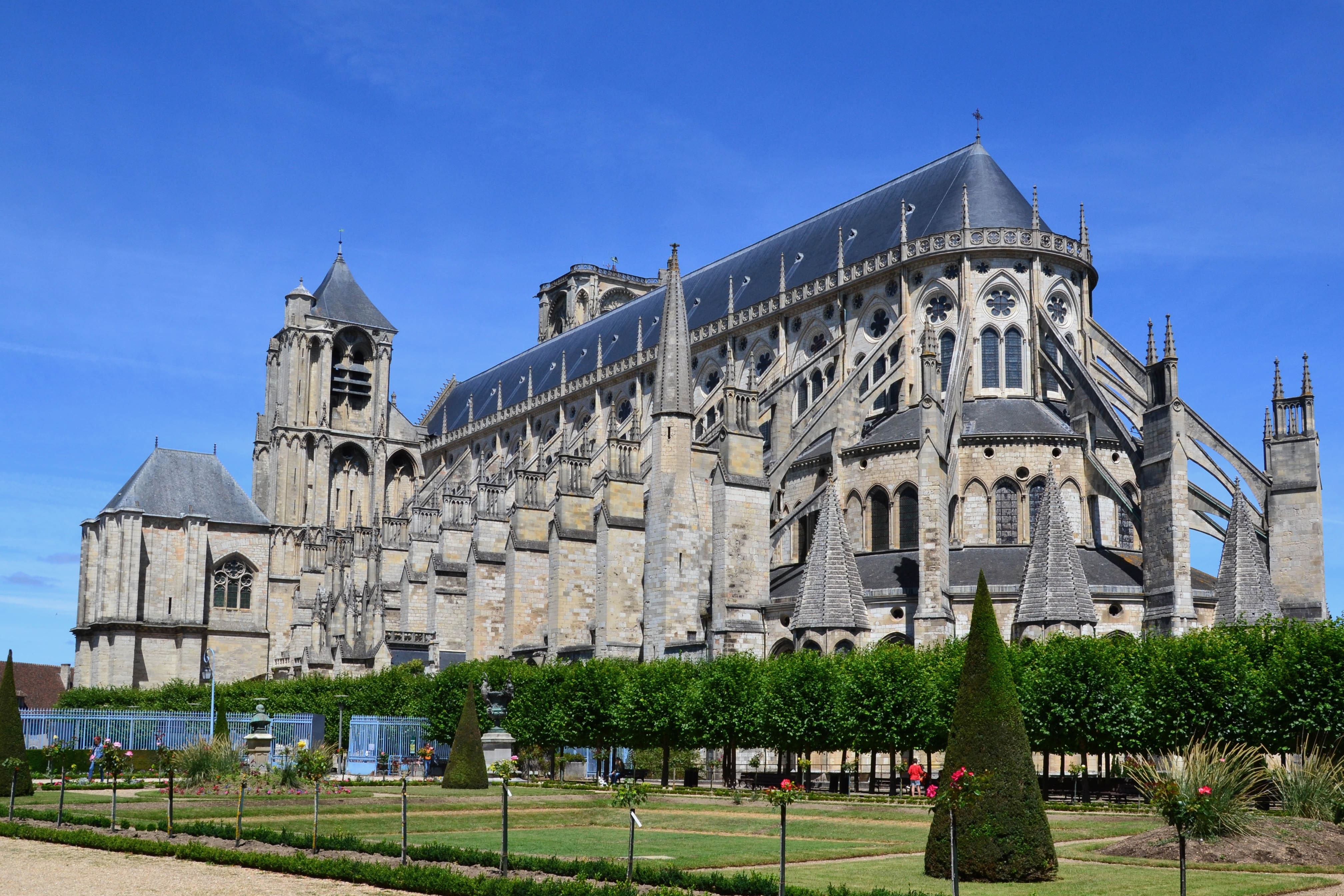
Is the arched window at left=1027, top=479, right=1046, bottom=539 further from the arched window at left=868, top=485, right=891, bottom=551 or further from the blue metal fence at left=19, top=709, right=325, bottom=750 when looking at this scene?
the blue metal fence at left=19, top=709, right=325, bottom=750

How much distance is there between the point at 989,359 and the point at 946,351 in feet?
4.77

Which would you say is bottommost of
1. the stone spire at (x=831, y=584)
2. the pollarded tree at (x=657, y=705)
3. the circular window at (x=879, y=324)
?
the pollarded tree at (x=657, y=705)

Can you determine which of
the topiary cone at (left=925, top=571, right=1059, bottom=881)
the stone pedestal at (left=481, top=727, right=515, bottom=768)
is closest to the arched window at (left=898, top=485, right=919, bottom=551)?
the stone pedestal at (left=481, top=727, right=515, bottom=768)

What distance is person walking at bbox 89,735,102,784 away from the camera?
2786 centimetres

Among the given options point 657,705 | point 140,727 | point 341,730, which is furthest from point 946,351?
point 140,727

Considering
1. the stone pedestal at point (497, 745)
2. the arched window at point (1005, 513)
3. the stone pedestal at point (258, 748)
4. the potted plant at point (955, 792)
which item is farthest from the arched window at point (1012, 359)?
the potted plant at point (955, 792)

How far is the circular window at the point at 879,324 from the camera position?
48906mm

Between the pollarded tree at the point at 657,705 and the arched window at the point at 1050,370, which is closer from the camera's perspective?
the pollarded tree at the point at 657,705

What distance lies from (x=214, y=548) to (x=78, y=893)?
193 feet

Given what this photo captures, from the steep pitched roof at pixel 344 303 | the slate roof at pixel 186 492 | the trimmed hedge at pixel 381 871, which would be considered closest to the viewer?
the trimmed hedge at pixel 381 871

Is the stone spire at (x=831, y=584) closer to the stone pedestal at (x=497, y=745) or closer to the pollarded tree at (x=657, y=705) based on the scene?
the pollarded tree at (x=657, y=705)

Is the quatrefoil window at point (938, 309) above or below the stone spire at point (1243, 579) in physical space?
above

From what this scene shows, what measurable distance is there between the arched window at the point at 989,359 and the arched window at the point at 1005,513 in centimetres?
575

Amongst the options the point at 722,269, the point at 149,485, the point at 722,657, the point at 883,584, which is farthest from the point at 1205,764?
the point at 149,485
